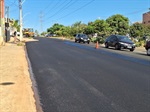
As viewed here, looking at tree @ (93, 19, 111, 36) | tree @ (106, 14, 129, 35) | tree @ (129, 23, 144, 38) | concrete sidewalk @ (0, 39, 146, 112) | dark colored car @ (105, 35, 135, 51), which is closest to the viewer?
concrete sidewalk @ (0, 39, 146, 112)

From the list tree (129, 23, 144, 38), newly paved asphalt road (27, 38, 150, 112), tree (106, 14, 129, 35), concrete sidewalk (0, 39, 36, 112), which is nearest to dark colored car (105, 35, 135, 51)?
newly paved asphalt road (27, 38, 150, 112)

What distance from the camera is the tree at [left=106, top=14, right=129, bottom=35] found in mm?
71287

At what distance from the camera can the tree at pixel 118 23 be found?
7129 centimetres

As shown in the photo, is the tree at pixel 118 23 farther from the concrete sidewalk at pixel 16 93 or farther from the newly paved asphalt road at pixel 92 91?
the concrete sidewalk at pixel 16 93

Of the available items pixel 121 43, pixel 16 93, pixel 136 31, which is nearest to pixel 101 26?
pixel 136 31

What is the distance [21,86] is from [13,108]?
279cm

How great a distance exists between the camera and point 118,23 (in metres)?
76.2

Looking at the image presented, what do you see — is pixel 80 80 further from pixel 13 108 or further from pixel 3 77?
pixel 13 108

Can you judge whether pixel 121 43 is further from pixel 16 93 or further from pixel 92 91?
pixel 16 93

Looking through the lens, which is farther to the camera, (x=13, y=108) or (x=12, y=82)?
(x=12, y=82)

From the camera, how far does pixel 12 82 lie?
10258 mm

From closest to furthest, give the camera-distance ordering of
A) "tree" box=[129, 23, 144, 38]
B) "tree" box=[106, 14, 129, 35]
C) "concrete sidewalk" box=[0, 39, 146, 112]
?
"concrete sidewalk" box=[0, 39, 146, 112], "tree" box=[129, 23, 144, 38], "tree" box=[106, 14, 129, 35]

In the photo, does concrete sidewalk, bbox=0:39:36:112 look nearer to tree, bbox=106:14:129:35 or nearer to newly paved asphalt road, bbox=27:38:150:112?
newly paved asphalt road, bbox=27:38:150:112

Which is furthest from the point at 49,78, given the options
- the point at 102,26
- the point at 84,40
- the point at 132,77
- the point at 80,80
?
the point at 102,26
